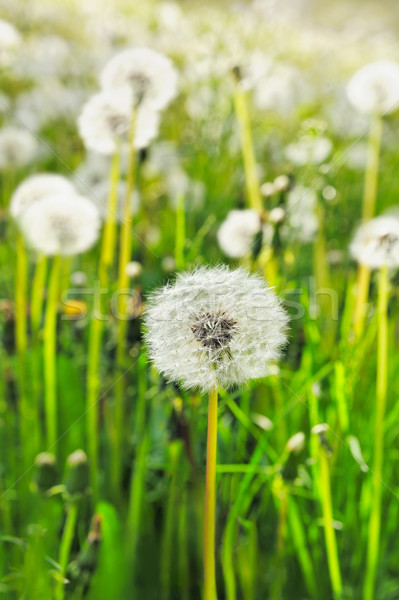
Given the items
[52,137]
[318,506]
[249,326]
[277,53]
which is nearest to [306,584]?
[318,506]

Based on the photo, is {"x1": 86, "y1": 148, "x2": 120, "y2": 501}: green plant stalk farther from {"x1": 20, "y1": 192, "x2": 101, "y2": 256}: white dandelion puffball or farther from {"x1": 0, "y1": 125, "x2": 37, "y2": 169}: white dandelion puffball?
{"x1": 0, "y1": 125, "x2": 37, "y2": 169}: white dandelion puffball

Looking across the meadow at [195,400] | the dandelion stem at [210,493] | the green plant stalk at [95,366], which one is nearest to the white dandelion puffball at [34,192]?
the meadow at [195,400]

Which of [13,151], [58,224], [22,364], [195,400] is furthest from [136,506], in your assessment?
[13,151]

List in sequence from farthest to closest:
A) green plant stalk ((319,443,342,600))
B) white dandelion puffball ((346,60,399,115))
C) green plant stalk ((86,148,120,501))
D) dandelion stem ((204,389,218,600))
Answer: white dandelion puffball ((346,60,399,115))
green plant stalk ((86,148,120,501))
green plant stalk ((319,443,342,600))
dandelion stem ((204,389,218,600))

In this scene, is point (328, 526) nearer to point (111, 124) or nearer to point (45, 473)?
point (45, 473)

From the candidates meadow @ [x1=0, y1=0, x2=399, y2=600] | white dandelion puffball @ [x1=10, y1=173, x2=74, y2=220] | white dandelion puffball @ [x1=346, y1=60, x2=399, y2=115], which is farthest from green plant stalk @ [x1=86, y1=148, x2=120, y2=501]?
white dandelion puffball @ [x1=346, y1=60, x2=399, y2=115]

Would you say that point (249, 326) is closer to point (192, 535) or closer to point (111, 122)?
point (192, 535)
